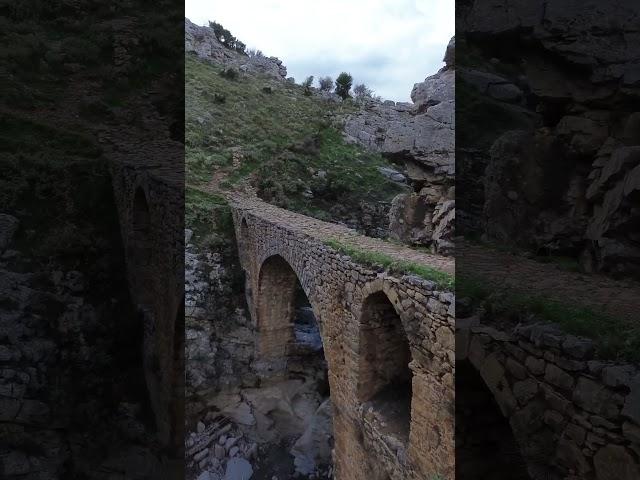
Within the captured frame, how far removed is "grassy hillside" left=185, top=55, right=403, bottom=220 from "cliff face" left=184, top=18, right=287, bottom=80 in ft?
6.93

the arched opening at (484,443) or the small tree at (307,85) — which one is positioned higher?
the small tree at (307,85)

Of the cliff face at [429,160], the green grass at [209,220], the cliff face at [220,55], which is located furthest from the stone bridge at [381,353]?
the cliff face at [220,55]

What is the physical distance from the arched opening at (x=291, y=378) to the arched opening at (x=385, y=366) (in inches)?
148

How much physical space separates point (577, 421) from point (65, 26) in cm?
326

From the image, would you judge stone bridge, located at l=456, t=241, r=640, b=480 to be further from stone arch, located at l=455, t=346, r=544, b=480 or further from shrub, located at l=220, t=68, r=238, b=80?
shrub, located at l=220, t=68, r=238, b=80

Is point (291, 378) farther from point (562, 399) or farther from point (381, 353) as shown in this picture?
point (562, 399)

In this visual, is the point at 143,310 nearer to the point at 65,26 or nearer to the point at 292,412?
the point at 65,26

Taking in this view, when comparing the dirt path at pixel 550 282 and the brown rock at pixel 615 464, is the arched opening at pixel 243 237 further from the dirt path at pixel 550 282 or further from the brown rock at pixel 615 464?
the brown rock at pixel 615 464

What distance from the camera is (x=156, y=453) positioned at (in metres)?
1.72

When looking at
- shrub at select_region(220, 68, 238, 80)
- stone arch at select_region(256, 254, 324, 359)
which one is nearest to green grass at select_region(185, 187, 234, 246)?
stone arch at select_region(256, 254, 324, 359)

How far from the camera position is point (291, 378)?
40.3ft

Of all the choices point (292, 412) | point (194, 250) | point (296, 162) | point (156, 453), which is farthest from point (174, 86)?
point (296, 162)

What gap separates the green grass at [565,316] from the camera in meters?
2.32

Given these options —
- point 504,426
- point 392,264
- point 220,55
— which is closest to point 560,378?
point 504,426
